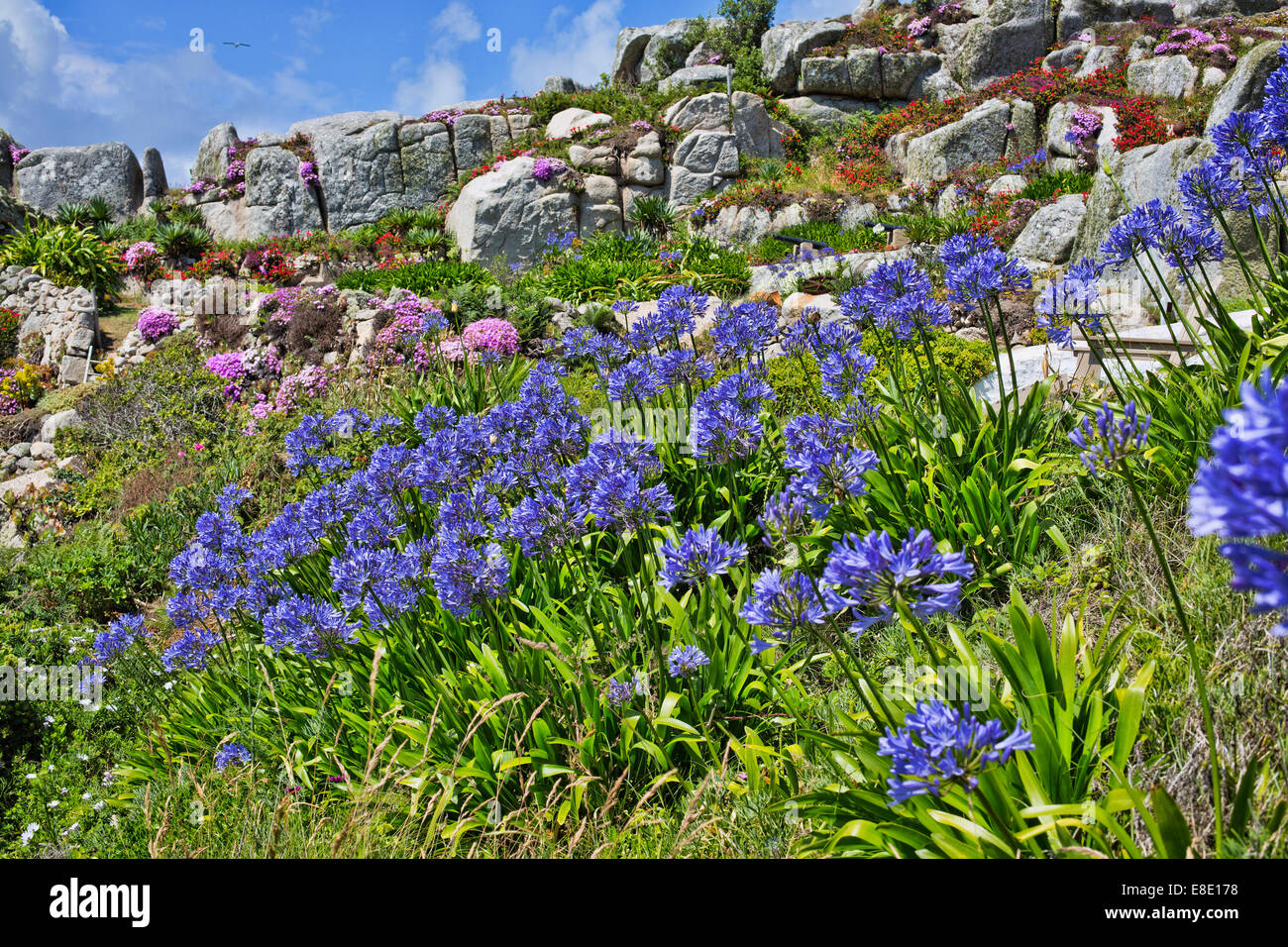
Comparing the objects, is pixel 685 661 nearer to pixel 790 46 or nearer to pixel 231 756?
pixel 231 756

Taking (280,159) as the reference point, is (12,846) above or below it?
below

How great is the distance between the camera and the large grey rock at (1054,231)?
12.6 metres

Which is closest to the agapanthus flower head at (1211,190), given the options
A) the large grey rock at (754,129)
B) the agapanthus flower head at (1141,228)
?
the agapanthus flower head at (1141,228)

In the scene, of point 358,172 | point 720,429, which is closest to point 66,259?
point 358,172

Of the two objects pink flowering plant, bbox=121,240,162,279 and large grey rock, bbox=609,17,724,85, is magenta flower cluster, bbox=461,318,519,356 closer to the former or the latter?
pink flowering plant, bbox=121,240,162,279

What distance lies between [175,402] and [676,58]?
1067 inches

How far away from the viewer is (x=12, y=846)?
415cm

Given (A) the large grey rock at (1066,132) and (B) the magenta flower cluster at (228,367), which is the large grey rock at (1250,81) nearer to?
(A) the large grey rock at (1066,132)

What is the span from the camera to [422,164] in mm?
24281

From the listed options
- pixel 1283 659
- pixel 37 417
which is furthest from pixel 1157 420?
pixel 37 417

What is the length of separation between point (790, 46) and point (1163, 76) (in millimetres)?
11992

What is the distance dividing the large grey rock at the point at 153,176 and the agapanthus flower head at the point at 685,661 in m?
30.3
